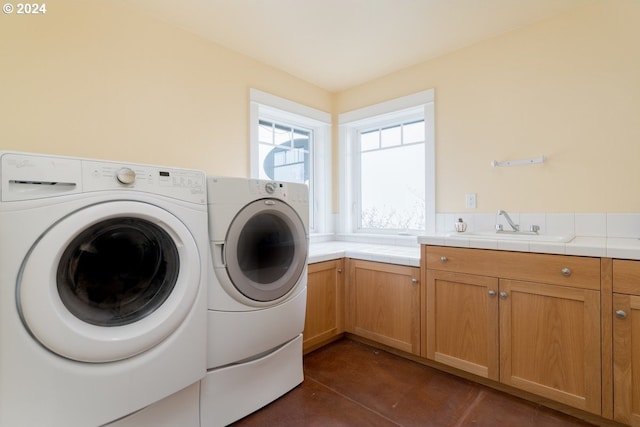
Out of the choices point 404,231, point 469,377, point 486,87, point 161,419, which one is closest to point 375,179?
point 404,231

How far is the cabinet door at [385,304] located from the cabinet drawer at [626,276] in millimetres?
917

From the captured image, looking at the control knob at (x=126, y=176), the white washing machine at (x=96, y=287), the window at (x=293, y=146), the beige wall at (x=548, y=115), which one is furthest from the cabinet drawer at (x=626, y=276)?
the window at (x=293, y=146)

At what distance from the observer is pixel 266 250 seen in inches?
62.7

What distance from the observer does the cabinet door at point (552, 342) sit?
1.37 metres

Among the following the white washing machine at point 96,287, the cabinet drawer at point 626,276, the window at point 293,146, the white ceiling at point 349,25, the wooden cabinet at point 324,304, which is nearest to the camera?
the white washing machine at point 96,287

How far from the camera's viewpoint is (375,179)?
2.93 m

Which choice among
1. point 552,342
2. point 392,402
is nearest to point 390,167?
point 552,342

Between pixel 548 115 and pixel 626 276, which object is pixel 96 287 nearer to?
pixel 626 276

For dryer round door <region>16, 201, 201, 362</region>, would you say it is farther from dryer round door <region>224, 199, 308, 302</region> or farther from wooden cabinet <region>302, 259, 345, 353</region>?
wooden cabinet <region>302, 259, 345, 353</region>

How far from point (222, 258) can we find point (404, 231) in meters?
1.81

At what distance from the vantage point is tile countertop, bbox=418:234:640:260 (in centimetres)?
130

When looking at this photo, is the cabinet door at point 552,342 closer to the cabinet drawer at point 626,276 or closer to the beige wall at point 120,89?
the cabinet drawer at point 626,276

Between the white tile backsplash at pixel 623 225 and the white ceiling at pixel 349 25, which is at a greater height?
the white ceiling at pixel 349 25

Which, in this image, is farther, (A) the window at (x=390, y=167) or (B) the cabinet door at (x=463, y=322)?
(A) the window at (x=390, y=167)
